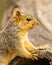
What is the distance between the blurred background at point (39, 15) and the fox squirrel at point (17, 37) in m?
0.49

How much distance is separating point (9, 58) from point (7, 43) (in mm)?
139

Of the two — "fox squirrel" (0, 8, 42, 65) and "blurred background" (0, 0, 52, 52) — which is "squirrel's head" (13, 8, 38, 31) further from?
"blurred background" (0, 0, 52, 52)

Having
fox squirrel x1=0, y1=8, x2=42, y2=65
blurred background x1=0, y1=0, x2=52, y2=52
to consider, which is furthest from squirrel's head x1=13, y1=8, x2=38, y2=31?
blurred background x1=0, y1=0, x2=52, y2=52

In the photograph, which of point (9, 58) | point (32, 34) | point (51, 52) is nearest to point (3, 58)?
point (9, 58)

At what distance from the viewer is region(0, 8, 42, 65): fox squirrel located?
2881mm

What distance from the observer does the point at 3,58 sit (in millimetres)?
2971

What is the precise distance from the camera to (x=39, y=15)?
468 cm

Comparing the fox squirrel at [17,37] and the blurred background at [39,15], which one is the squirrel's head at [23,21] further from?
the blurred background at [39,15]

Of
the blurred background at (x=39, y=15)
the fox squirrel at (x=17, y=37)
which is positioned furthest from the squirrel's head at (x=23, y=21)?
the blurred background at (x=39, y=15)

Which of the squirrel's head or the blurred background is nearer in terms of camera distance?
the squirrel's head

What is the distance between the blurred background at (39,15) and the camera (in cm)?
369

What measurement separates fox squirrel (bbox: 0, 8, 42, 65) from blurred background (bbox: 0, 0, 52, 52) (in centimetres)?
49

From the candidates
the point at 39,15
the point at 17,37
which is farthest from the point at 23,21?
the point at 39,15

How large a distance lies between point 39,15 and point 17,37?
5.90 feet
